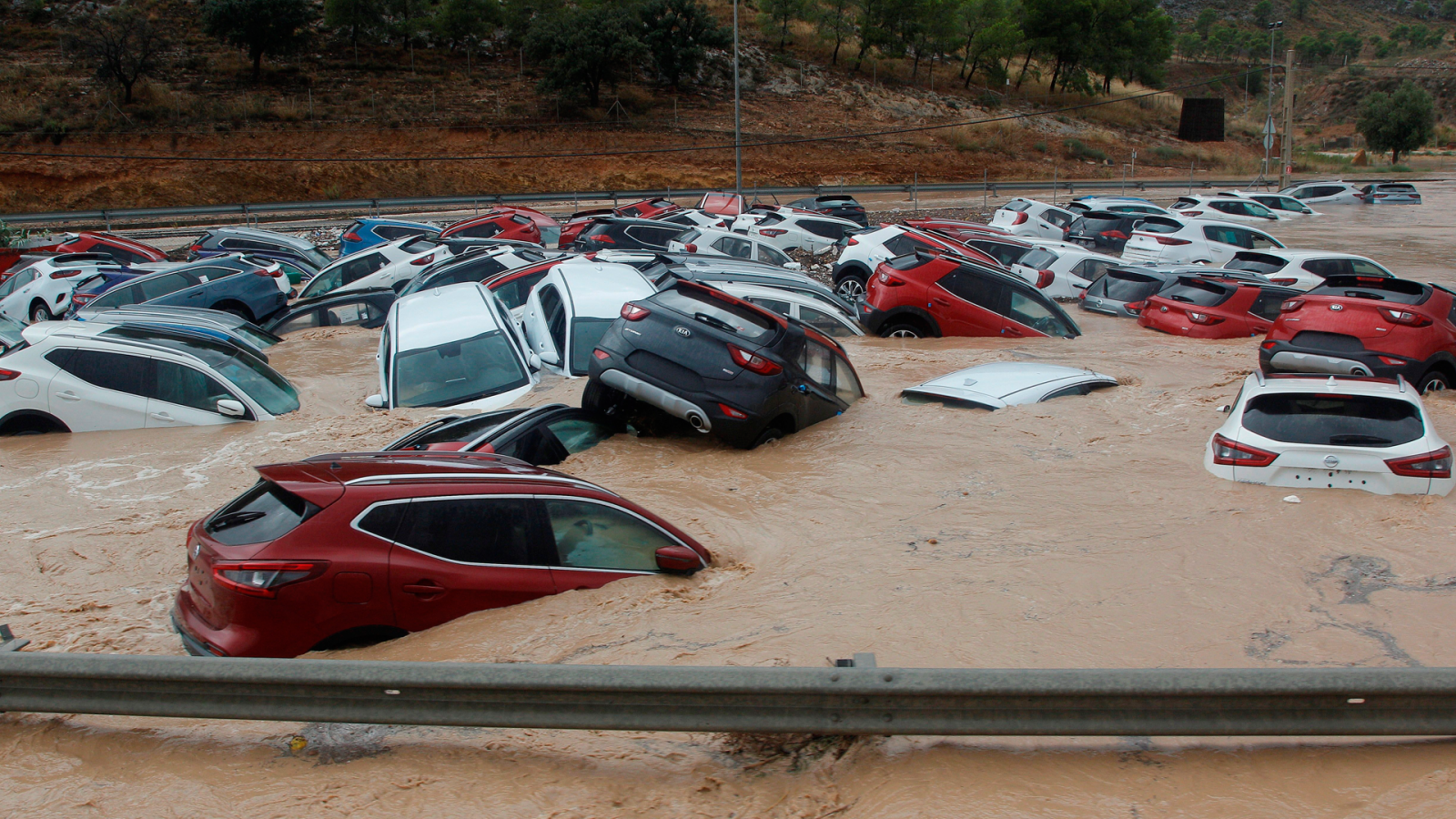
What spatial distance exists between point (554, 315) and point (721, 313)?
326cm

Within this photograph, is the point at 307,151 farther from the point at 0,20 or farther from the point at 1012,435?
the point at 1012,435

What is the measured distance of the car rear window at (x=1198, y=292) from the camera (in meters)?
15.7

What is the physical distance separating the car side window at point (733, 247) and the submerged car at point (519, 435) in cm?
1250

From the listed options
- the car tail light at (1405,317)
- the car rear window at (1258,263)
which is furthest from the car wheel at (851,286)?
the car tail light at (1405,317)

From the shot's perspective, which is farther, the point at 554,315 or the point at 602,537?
the point at 554,315

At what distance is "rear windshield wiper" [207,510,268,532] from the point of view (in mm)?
4898

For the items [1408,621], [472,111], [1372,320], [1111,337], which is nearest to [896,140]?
[472,111]

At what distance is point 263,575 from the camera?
461 cm

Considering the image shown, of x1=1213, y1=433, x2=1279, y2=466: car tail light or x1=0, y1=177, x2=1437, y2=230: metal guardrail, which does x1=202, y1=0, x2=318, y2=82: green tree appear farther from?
x1=1213, y1=433, x2=1279, y2=466: car tail light

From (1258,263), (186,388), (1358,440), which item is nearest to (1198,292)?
(1258,263)

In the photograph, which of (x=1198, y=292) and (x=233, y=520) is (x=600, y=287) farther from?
(x=1198, y=292)

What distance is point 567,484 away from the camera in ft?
18.0

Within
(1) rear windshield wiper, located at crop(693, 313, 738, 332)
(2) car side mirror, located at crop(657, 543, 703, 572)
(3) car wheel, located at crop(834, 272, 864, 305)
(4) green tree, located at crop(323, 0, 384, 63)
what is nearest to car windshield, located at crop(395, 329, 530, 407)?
(1) rear windshield wiper, located at crop(693, 313, 738, 332)

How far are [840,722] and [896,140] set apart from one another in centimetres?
5474
